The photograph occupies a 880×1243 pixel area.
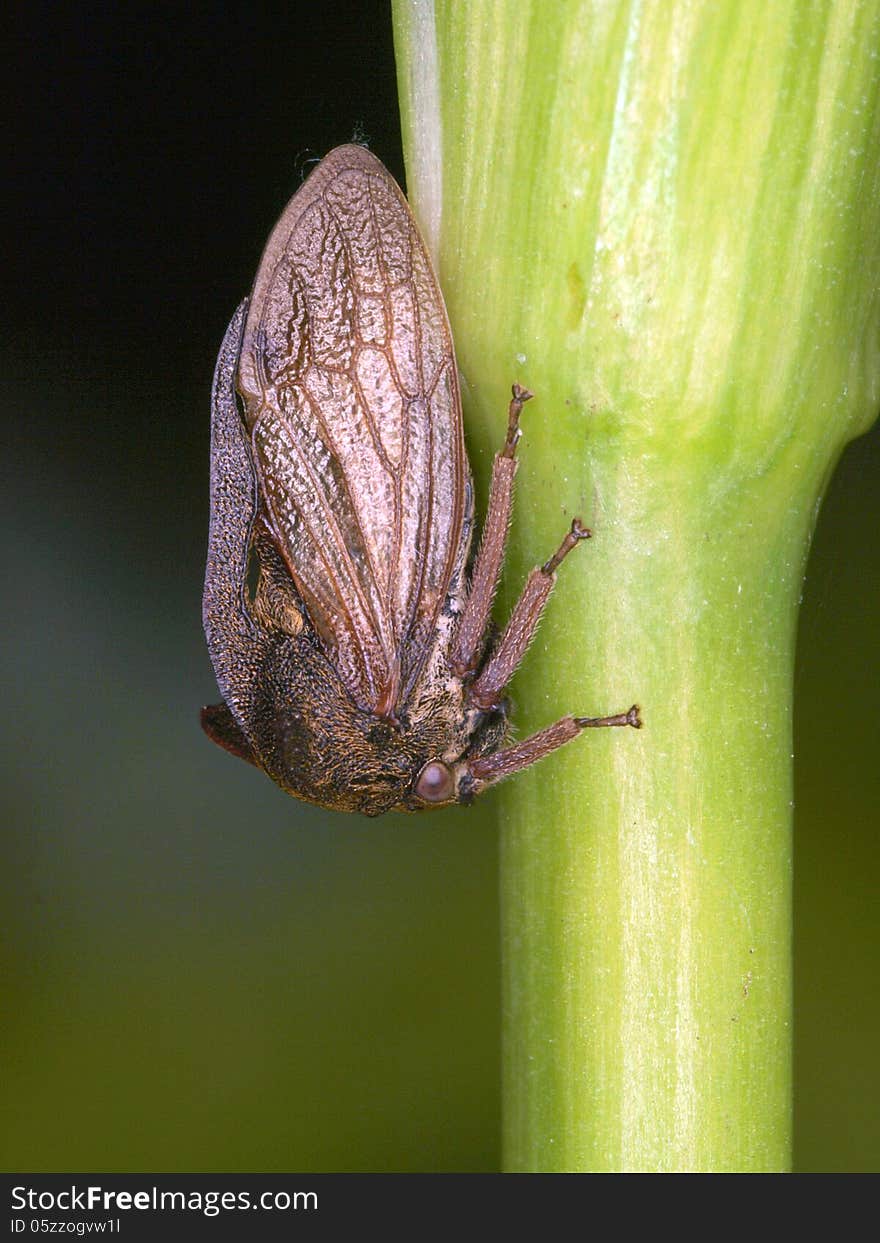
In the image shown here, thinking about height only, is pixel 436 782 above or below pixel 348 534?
below

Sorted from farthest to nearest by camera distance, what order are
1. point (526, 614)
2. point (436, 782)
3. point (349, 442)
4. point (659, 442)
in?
point (436, 782)
point (349, 442)
point (526, 614)
point (659, 442)

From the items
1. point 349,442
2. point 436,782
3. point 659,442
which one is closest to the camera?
point 659,442

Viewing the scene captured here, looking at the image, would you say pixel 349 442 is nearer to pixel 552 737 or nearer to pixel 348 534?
pixel 348 534

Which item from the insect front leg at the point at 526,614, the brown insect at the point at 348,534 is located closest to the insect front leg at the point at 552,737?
the insect front leg at the point at 526,614

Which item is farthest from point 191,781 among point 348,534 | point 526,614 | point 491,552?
point 526,614

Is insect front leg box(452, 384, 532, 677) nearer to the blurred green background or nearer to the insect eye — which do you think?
the insect eye

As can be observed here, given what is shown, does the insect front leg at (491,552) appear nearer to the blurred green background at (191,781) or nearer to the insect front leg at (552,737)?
the insect front leg at (552,737)

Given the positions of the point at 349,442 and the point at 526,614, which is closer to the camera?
the point at 526,614
